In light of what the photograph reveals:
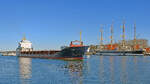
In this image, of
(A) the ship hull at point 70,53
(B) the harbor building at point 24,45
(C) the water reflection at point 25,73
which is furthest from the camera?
(B) the harbor building at point 24,45

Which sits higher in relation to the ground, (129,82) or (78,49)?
(78,49)

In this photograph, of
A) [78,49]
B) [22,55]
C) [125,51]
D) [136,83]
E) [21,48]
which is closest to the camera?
[136,83]

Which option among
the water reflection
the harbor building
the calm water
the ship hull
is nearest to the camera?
the calm water

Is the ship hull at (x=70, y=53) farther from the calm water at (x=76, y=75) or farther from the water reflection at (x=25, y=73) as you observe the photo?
the calm water at (x=76, y=75)

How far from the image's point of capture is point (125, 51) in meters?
185

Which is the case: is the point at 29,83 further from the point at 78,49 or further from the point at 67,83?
the point at 78,49

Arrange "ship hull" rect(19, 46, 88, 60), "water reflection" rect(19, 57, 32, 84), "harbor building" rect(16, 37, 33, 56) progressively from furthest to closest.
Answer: "harbor building" rect(16, 37, 33, 56) < "ship hull" rect(19, 46, 88, 60) < "water reflection" rect(19, 57, 32, 84)

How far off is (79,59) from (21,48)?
79.4 m

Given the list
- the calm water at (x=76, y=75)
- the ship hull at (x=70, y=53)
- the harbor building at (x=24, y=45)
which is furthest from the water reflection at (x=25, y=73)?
the harbor building at (x=24, y=45)

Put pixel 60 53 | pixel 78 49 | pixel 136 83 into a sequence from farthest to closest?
1. pixel 60 53
2. pixel 78 49
3. pixel 136 83

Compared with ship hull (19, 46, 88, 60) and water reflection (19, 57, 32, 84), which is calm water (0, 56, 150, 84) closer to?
water reflection (19, 57, 32, 84)

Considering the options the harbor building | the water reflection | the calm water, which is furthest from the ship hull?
the harbor building

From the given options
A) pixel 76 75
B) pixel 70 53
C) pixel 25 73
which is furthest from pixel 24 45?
Result: pixel 76 75

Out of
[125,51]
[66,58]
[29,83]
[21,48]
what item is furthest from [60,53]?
[125,51]
